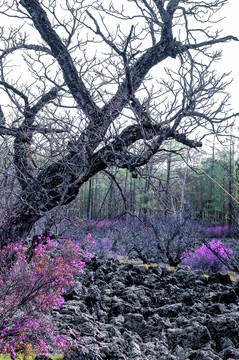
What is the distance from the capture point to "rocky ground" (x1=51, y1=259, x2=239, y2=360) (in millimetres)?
3867

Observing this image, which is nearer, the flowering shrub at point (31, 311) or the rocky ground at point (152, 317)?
the flowering shrub at point (31, 311)

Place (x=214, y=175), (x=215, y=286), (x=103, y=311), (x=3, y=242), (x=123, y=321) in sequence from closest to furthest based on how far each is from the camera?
(x=123, y=321) < (x=103, y=311) < (x=3, y=242) < (x=215, y=286) < (x=214, y=175)

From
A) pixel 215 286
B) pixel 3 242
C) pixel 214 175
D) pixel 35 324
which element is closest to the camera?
pixel 35 324

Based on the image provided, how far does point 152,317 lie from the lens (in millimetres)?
5020

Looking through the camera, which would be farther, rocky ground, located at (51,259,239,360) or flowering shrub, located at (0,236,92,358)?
rocky ground, located at (51,259,239,360)

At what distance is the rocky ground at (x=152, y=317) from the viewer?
12.7ft

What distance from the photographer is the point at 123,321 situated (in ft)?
16.0

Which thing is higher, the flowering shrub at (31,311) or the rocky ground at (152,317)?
the flowering shrub at (31,311)

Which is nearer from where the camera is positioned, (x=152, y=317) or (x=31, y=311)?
(x=31, y=311)

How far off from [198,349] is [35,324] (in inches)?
78.7

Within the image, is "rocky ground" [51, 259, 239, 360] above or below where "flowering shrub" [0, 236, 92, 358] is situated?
below

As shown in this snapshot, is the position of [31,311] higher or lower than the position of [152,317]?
higher

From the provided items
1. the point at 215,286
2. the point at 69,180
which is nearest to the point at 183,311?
the point at 215,286

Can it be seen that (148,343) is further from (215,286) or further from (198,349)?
(215,286)
